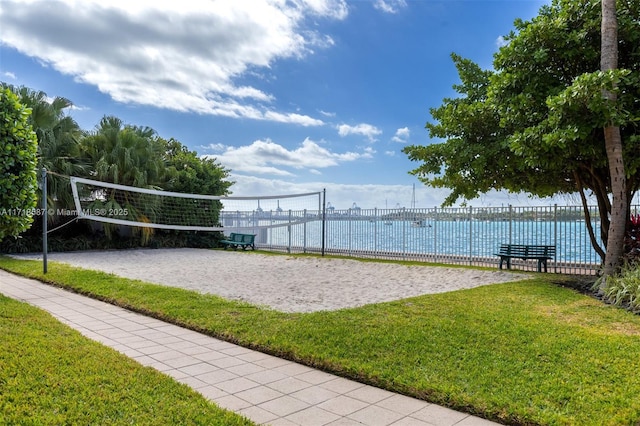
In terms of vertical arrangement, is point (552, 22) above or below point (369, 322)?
above

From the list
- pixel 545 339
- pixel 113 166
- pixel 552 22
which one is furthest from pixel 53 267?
pixel 552 22

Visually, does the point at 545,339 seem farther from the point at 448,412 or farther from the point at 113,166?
the point at 113,166

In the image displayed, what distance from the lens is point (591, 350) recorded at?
15.0 ft

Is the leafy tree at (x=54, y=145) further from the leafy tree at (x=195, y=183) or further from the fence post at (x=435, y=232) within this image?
the fence post at (x=435, y=232)

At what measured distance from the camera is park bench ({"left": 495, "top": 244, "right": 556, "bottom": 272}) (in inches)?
443

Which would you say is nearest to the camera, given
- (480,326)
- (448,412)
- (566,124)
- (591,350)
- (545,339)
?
(448,412)

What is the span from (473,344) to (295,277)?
6.72m

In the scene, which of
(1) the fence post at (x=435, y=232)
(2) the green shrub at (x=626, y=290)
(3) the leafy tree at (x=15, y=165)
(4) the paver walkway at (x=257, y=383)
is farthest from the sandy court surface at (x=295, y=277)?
(3) the leafy tree at (x=15, y=165)

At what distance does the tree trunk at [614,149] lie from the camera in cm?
764

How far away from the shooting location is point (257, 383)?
4.02m

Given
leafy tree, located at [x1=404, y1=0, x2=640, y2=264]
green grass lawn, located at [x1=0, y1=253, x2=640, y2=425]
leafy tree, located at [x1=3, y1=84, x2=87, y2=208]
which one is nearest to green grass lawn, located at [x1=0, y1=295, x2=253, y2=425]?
green grass lawn, located at [x1=0, y1=253, x2=640, y2=425]

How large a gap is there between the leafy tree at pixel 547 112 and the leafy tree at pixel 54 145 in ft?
41.8

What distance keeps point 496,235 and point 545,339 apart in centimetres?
831

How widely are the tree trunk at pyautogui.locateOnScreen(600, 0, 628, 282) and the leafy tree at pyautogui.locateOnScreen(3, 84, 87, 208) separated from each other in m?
15.5
